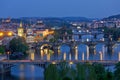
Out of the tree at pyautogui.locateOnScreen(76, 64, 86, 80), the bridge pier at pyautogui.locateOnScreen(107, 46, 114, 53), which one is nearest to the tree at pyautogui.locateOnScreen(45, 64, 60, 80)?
the tree at pyautogui.locateOnScreen(76, 64, 86, 80)

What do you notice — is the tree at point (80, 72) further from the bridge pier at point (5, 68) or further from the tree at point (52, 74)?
the bridge pier at point (5, 68)

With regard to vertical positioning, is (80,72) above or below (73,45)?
above

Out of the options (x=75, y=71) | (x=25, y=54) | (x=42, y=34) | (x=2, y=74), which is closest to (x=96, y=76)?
(x=75, y=71)

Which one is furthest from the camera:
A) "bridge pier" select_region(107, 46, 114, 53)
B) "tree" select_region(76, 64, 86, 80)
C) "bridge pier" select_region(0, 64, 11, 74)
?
"bridge pier" select_region(107, 46, 114, 53)

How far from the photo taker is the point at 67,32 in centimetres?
4566

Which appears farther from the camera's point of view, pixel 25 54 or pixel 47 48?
pixel 47 48

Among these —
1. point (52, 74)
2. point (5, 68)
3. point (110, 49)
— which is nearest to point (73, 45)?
point (110, 49)

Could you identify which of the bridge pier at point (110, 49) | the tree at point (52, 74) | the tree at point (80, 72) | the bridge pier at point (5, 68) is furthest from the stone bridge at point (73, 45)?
the tree at point (52, 74)

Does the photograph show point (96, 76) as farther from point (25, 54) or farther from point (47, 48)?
point (47, 48)

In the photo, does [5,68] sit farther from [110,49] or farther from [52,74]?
[110,49]

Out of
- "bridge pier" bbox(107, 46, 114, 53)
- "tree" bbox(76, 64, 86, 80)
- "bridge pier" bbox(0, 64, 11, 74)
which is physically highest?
"tree" bbox(76, 64, 86, 80)

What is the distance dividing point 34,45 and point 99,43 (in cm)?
390

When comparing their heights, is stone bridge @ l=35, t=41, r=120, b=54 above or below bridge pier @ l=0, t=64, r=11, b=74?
below

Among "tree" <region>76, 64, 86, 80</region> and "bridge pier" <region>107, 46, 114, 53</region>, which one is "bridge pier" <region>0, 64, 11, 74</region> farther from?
"bridge pier" <region>107, 46, 114, 53</region>
